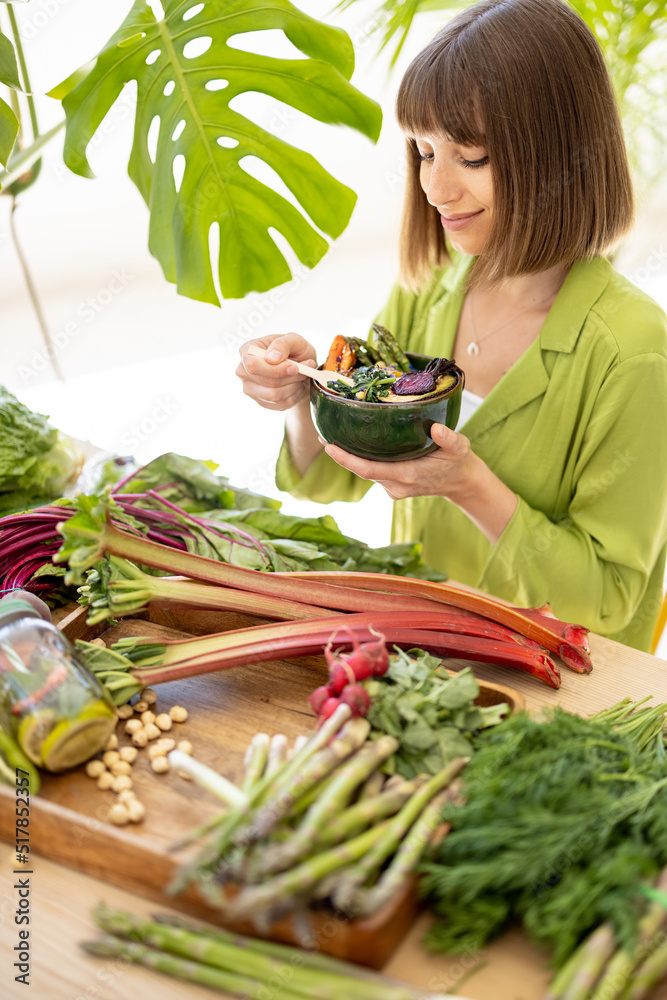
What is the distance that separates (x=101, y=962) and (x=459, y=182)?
1286 mm

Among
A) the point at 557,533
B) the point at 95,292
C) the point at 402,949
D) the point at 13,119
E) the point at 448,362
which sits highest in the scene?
the point at 13,119

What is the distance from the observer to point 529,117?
133cm

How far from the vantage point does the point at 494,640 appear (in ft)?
4.23

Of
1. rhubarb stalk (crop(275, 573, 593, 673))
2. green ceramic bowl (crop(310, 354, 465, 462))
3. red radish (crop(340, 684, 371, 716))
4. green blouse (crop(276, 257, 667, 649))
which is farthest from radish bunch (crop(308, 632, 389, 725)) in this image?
green blouse (crop(276, 257, 667, 649))

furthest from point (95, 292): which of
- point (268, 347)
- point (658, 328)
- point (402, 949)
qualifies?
point (402, 949)

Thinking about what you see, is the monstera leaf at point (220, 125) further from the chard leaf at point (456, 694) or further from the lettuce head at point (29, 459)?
the chard leaf at point (456, 694)

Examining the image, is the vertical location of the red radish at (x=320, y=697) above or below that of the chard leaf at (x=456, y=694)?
below

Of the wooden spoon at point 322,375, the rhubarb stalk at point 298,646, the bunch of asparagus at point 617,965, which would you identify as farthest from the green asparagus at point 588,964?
the wooden spoon at point 322,375

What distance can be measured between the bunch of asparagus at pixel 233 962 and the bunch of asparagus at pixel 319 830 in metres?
0.04

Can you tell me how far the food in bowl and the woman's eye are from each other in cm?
34

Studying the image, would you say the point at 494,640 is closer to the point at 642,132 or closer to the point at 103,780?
the point at 103,780

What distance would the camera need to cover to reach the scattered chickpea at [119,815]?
3.22 feet

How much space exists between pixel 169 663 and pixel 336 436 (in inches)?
18.5

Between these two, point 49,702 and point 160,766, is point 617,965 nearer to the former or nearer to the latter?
point 160,766
